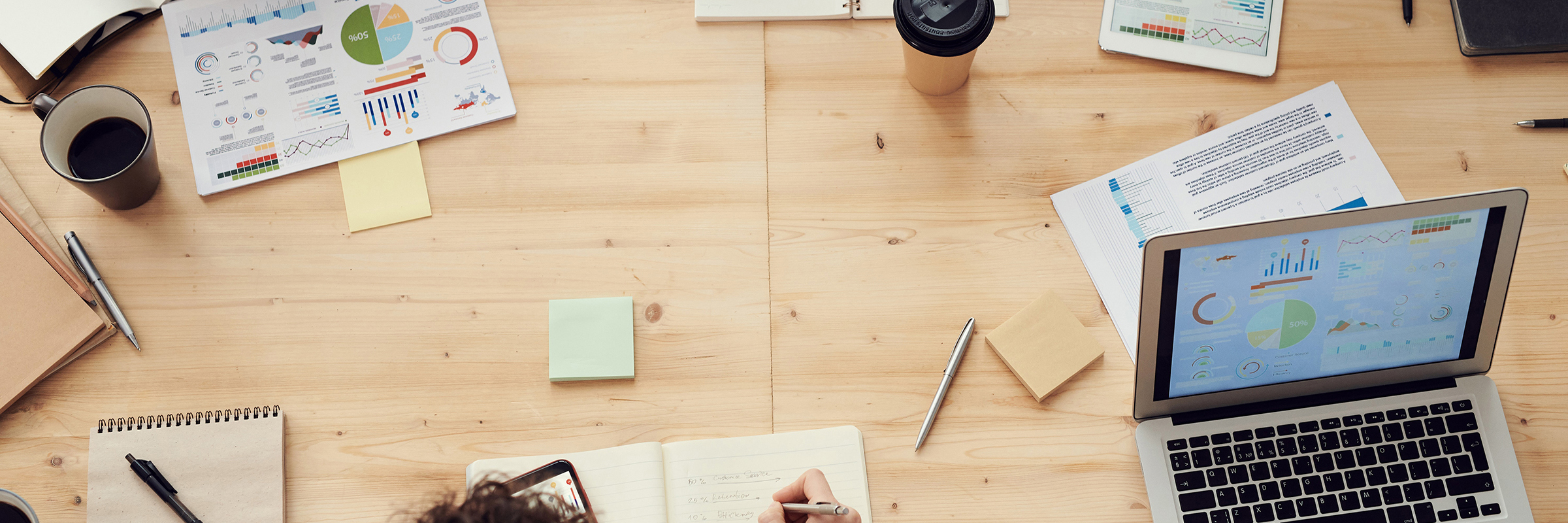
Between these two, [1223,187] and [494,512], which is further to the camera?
[1223,187]

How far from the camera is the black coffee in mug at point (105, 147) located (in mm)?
878

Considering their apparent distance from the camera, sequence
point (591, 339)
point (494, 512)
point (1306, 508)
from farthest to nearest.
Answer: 1. point (591, 339)
2. point (1306, 508)
3. point (494, 512)

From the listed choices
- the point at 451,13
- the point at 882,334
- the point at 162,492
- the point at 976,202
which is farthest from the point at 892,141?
the point at 162,492

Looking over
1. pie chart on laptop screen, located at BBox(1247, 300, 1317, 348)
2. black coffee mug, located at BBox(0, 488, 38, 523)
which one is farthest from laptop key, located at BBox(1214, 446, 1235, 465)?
black coffee mug, located at BBox(0, 488, 38, 523)

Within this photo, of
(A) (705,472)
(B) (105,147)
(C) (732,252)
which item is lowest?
(A) (705,472)

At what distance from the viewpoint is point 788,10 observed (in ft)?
3.18

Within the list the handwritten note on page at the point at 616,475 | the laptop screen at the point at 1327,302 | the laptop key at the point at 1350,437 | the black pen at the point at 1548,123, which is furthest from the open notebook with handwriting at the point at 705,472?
the black pen at the point at 1548,123

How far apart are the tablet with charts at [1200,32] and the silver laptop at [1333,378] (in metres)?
0.30

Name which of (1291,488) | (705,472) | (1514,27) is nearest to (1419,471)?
(1291,488)

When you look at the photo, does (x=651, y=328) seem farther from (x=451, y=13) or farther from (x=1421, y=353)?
(x=1421, y=353)

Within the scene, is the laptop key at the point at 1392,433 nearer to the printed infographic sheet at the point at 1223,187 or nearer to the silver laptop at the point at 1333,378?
the silver laptop at the point at 1333,378

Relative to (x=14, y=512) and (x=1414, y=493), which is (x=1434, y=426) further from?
(x=14, y=512)

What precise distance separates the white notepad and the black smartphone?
1.73 ft

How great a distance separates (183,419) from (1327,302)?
111 centimetres
